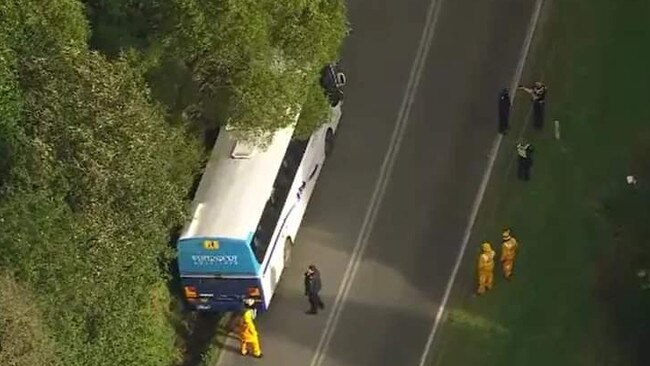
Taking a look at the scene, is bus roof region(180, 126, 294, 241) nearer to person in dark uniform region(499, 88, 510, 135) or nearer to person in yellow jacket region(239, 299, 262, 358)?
person in yellow jacket region(239, 299, 262, 358)

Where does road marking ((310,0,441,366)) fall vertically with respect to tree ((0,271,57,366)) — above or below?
above

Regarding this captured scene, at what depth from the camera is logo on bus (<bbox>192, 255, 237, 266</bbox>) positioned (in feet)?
83.2

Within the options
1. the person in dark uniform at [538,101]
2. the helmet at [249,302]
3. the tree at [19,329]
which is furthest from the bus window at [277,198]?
the tree at [19,329]

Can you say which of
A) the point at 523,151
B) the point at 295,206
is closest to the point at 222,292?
the point at 295,206

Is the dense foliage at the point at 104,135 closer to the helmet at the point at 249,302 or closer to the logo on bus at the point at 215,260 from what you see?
the logo on bus at the point at 215,260

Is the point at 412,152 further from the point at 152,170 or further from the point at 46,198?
the point at 46,198

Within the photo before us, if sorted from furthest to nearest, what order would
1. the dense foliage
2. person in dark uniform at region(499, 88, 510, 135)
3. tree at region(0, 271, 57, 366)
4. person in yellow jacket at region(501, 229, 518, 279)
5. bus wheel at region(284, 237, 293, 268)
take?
1. person in dark uniform at region(499, 88, 510, 135)
2. bus wheel at region(284, 237, 293, 268)
3. person in yellow jacket at region(501, 229, 518, 279)
4. the dense foliage
5. tree at region(0, 271, 57, 366)

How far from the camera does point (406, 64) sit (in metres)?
31.0

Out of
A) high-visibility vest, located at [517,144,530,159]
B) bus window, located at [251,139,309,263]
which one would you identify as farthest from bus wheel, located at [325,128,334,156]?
high-visibility vest, located at [517,144,530,159]

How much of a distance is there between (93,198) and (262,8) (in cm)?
476

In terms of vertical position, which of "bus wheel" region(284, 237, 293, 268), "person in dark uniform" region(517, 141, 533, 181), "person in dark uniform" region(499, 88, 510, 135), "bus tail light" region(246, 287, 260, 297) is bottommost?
"bus tail light" region(246, 287, 260, 297)

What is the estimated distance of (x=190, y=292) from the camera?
26.4 metres

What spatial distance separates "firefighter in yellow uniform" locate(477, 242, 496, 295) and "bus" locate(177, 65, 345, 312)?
14.4 feet

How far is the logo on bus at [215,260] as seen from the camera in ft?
83.2
